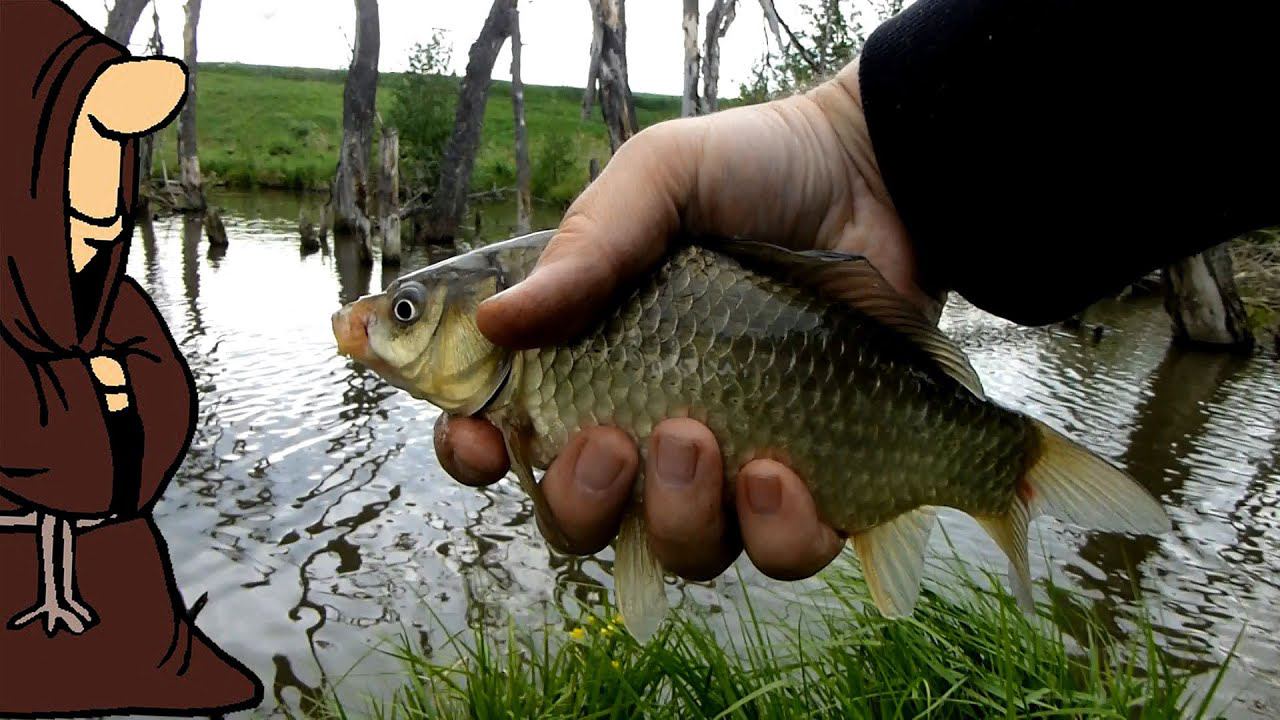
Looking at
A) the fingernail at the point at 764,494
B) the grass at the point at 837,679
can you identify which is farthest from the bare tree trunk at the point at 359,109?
the fingernail at the point at 764,494

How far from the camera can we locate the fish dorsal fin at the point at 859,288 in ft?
7.03

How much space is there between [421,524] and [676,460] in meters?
5.49

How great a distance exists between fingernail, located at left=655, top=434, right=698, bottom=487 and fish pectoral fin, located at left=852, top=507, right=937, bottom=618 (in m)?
0.48

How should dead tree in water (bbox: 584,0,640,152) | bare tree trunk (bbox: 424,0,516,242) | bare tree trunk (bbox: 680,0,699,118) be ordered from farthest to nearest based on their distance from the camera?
bare tree trunk (bbox: 424,0,516,242) < bare tree trunk (bbox: 680,0,699,118) < dead tree in water (bbox: 584,0,640,152)

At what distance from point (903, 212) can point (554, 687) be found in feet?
7.78

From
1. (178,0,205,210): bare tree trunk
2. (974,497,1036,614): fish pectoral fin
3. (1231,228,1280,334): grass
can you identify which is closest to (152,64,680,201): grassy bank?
(178,0,205,210): bare tree trunk

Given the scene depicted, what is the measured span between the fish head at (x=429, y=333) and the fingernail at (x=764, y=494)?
64 cm

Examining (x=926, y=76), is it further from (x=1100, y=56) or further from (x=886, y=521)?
(x=886, y=521)

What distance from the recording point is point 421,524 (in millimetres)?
7223

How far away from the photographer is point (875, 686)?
371cm

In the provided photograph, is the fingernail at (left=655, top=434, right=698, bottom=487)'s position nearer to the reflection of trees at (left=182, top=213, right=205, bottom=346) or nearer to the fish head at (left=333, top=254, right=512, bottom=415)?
the fish head at (left=333, top=254, right=512, bottom=415)

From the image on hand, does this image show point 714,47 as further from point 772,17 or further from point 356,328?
point 356,328

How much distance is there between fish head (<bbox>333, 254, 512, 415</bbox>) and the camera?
2.19m

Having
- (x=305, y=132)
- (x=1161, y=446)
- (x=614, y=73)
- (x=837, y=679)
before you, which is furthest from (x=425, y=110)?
(x=837, y=679)
